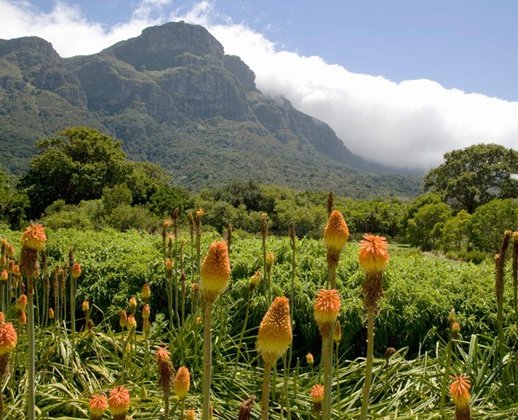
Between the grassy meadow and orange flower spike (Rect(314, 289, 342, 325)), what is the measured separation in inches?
40.6

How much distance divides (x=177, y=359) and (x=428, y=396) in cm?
231

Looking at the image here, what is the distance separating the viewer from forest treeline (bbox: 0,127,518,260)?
3023 cm

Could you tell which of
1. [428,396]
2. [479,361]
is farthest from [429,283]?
[428,396]

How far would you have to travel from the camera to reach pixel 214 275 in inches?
71.2

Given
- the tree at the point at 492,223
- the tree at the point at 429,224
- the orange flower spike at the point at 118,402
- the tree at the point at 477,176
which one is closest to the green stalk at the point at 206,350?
the orange flower spike at the point at 118,402

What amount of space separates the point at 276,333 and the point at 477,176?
173ft

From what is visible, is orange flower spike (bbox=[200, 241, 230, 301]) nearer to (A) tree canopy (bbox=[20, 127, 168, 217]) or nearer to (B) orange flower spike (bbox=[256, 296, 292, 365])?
(B) orange flower spike (bbox=[256, 296, 292, 365])

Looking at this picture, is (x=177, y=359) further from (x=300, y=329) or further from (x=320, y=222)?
(x=320, y=222)

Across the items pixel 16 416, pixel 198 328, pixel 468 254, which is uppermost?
pixel 198 328

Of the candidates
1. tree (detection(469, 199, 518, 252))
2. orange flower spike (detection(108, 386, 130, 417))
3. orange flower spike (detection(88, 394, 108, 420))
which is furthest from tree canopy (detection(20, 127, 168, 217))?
orange flower spike (detection(108, 386, 130, 417))

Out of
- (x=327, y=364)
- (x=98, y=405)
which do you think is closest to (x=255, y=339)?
(x=98, y=405)

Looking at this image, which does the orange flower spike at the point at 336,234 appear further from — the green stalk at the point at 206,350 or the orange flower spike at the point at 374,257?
the green stalk at the point at 206,350

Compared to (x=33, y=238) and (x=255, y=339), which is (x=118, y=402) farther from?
(x=255, y=339)

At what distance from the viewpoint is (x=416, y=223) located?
41062 mm
